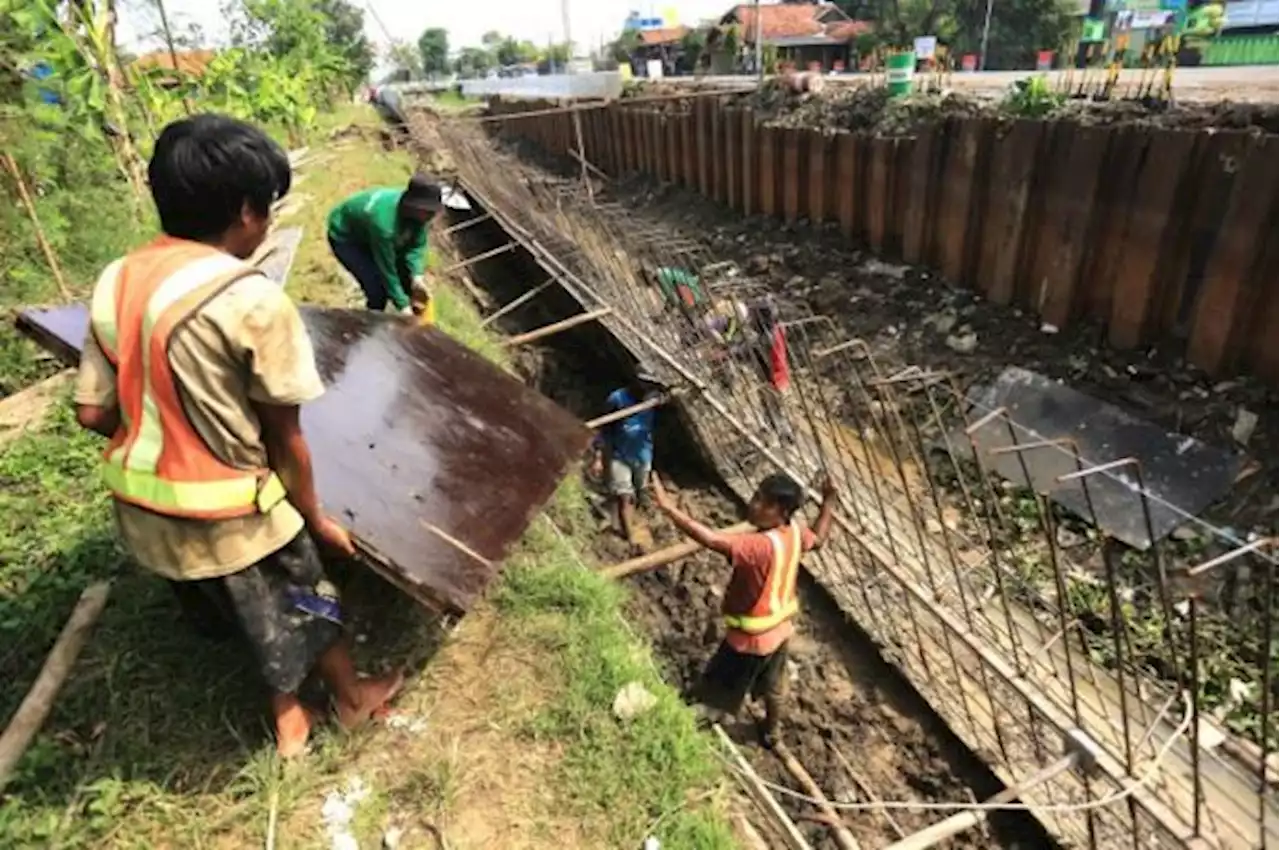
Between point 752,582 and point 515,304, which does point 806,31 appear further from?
point 752,582

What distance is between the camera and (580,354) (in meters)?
8.63

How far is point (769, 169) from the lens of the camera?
11.4m

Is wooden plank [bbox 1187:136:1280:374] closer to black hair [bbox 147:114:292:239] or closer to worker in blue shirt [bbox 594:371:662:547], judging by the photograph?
worker in blue shirt [bbox 594:371:662:547]

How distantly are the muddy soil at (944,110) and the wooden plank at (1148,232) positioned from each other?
0.38 meters

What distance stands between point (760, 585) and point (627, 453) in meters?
2.45

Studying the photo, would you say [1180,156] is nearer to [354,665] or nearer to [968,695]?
[968,695]

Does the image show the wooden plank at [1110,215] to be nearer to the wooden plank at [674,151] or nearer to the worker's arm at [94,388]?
the worker's arm at [94,388]

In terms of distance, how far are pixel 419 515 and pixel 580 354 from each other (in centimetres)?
581

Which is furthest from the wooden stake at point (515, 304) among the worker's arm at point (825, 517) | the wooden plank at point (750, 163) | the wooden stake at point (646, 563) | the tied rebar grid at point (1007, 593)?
the worker's arm at point (825, 517)

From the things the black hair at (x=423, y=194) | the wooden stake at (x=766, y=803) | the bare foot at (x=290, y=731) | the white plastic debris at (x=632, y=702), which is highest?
the black hair at (x=423, y=194)

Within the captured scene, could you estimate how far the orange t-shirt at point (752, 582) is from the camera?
3.44 meters

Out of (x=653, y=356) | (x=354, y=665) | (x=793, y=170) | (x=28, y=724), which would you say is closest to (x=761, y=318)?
(x=653, y=356)

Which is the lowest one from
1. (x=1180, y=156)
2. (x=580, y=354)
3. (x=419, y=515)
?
(x=580, y=354)

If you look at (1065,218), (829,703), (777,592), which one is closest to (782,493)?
(777,592)
